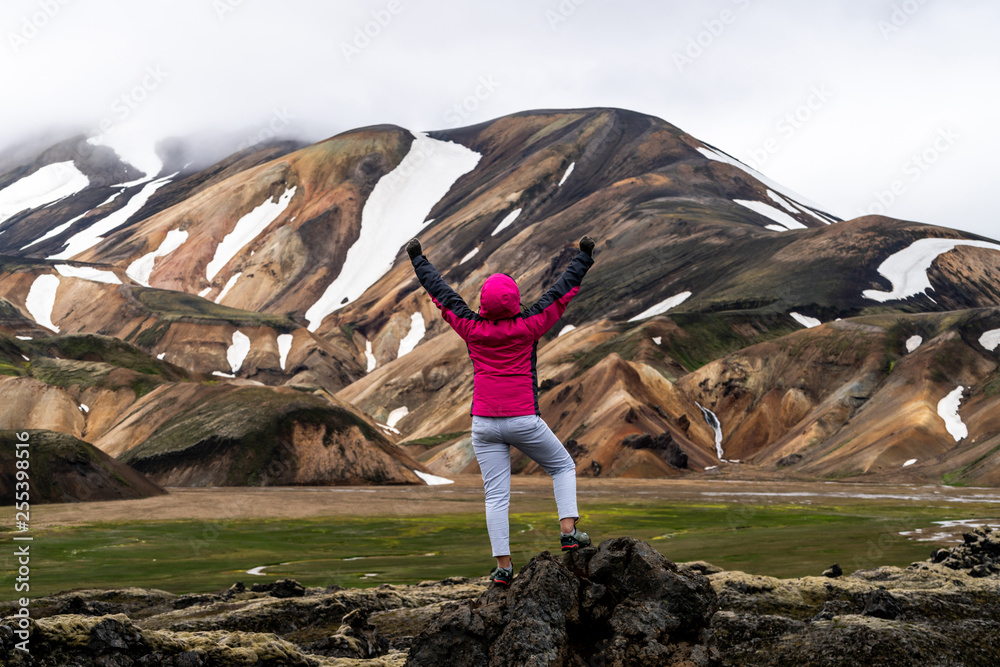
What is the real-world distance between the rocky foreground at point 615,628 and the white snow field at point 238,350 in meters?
159

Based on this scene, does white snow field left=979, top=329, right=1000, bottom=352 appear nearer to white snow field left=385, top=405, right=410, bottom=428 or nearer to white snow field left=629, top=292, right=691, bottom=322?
white snow field left=629, top=292, right=691, bottom=322

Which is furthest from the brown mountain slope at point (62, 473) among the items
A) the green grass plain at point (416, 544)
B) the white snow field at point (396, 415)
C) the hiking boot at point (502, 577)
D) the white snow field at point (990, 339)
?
the white snow field at point (396, 415)

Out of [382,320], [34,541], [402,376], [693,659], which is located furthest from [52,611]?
[382,320]

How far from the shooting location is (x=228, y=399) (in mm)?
82125

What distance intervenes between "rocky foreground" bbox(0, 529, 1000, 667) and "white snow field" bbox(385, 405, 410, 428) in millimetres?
125048

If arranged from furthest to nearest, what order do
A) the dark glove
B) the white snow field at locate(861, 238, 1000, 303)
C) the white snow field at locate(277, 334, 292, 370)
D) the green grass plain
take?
the white snow field at locate(277, 334, 292, 370), the white snow field at locate(861, 238, 1000, 303), the green grass plain, the dark glove

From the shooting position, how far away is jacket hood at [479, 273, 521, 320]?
368 inches

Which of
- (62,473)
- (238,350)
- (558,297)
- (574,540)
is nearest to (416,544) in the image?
(574,540)

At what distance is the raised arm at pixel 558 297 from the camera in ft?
31.4

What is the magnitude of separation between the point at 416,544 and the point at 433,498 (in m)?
29.0

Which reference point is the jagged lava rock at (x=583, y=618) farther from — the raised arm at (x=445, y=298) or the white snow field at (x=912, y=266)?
the white snow field at (x=912, y=266)

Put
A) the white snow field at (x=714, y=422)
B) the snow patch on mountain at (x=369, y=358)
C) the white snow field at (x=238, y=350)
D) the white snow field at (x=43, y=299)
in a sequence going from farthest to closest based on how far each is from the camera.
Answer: the white snow field at (x=43, y=299) < the snow patch on mountain at (x=369, y=358) < the white snow field at (x=238, y=350) < the white snow field at (x=714, y=422)

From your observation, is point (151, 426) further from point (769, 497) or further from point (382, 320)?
point (382, 320)

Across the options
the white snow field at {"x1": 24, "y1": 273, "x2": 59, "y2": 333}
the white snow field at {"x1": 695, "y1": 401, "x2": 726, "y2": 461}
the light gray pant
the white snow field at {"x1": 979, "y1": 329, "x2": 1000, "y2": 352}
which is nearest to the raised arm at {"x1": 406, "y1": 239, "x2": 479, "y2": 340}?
the light gray pant
